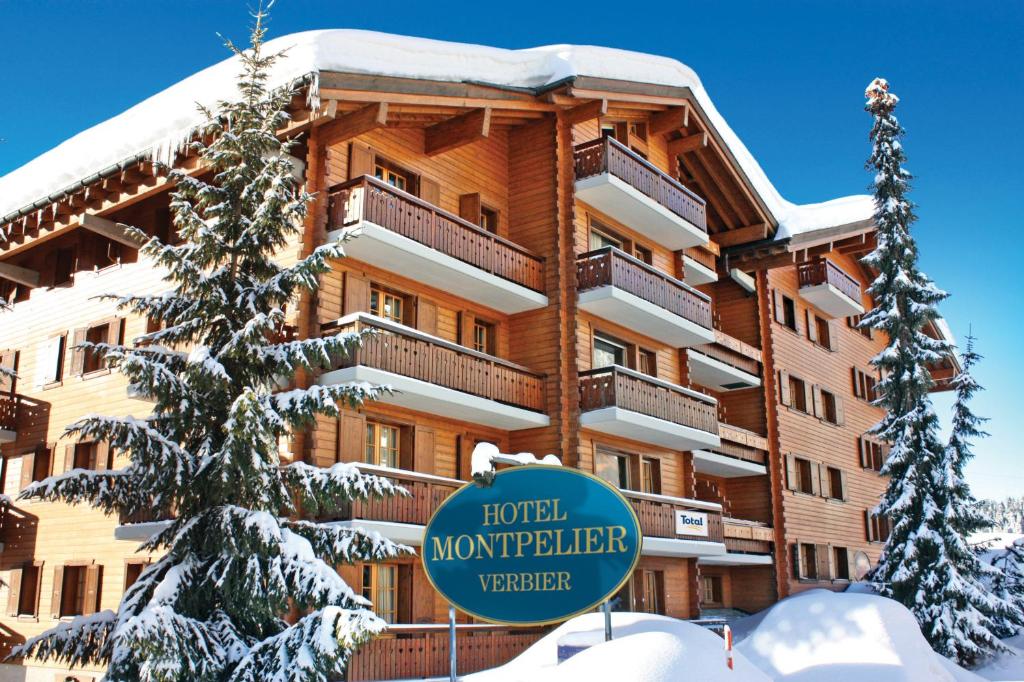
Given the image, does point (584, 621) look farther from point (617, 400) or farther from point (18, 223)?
point (18, 223)

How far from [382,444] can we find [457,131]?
7387 millimetres

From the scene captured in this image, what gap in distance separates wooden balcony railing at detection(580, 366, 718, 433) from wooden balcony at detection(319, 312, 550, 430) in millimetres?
1193

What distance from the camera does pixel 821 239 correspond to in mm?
34906

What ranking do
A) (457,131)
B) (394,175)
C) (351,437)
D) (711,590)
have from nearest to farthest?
(351,437) → (394,175) → (457,131) → (711,590)

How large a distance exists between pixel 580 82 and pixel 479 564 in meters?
17.7

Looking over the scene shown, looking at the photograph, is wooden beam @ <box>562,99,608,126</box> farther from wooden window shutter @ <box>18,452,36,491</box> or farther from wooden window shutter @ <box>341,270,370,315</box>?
wooden window shutter @ <box>18,452,36,491</box>

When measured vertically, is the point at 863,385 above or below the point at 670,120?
below

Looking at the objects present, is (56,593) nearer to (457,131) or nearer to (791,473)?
(457,131)

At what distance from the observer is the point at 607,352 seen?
26469 mm

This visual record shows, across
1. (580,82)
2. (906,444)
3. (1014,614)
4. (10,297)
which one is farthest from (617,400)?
(10,297)

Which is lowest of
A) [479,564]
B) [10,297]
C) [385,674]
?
[385,674]

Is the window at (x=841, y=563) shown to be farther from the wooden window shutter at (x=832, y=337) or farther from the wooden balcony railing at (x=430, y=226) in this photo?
the wooden balcony railing at (x=430, y=226)

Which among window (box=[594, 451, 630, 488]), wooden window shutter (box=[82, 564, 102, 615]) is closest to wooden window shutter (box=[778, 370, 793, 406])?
window (box=[594, 451, 630, 488])

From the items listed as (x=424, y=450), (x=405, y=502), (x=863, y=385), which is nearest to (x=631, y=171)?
(x=424, y=450)
